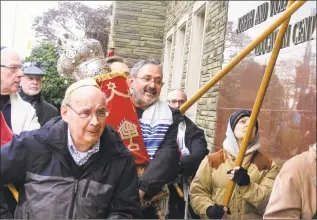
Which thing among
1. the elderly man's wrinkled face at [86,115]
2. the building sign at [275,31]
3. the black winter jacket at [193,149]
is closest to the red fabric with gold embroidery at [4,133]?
the elderly man's wrinkled face at [86,115]

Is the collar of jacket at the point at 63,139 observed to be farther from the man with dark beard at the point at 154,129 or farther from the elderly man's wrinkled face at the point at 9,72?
the man with dark beard at the point at 154,129

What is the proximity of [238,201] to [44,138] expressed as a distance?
1.44 metres

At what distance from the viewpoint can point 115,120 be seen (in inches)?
103

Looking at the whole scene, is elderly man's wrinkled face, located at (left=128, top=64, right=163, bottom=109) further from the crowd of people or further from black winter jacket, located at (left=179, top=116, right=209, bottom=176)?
black winter jacket, located at (left=179, top=116, right=209, bottom=176)

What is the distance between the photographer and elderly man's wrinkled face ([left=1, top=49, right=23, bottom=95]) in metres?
1.71

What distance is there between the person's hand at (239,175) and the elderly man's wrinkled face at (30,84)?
138 cm

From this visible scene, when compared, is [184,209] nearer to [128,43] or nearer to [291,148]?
[291,148]

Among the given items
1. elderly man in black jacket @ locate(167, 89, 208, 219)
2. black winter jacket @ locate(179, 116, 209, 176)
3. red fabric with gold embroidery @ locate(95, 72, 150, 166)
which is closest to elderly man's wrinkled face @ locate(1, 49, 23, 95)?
red fabric with gold embroidery @ locate(95, 72, 150, 166)

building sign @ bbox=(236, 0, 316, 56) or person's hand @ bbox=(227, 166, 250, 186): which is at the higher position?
building sign @ bbox=(236, 0, 316, 56)

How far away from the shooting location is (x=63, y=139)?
Answer: 1.98 m

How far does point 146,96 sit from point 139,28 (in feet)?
34.2

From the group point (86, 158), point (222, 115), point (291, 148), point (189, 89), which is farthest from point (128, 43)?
point (86, 158)

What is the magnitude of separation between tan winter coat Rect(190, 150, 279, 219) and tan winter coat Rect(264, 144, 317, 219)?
3.37 feet

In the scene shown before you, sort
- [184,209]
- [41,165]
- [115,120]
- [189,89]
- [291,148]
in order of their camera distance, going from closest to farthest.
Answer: [41,165], [115,120], [184,209], [291,148], [189,89]
